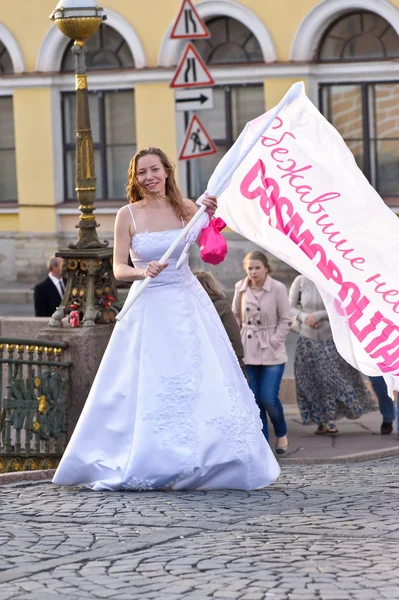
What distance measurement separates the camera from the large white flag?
7828mm

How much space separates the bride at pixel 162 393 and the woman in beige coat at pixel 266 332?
9.73 ft

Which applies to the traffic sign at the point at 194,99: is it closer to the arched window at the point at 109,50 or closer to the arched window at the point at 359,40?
the arched window at the point at 359,40

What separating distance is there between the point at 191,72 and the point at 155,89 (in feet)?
27.4

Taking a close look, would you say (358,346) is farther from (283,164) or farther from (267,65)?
(267,65)

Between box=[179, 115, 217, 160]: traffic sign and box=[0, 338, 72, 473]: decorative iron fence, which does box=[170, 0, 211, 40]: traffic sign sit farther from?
box=[0, 338, 72, 473]: decorative iron fence

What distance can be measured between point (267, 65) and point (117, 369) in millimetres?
14337

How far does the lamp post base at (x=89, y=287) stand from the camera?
10.7 metres

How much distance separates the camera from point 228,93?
22.5 meters

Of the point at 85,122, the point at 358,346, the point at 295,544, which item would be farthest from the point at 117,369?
the point at 85,122

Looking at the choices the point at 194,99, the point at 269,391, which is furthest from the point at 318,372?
the point at 194,99

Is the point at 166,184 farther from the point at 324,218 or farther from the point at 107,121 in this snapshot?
the point at 107,121

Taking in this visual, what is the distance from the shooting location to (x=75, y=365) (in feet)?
34.4

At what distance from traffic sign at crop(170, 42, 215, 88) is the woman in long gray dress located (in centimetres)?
320

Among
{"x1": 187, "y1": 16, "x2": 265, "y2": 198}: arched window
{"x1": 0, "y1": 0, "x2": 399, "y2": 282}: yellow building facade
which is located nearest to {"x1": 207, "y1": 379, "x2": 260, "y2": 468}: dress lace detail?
{"x1": 0, "y1": 0, "x2": 399, "y2": 282}: yellow building facade
